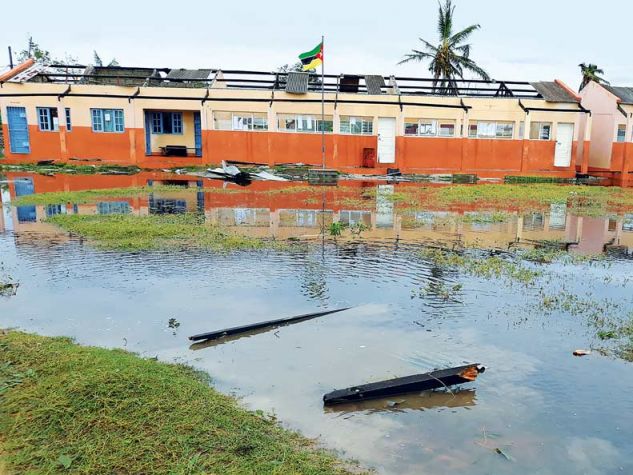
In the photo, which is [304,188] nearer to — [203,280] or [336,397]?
[203,280]

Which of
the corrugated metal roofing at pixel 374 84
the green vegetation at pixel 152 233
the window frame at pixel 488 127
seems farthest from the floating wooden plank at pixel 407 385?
the window frame at pixel 488 127

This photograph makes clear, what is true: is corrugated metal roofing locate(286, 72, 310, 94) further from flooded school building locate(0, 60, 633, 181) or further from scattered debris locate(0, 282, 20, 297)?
scattered debris locate(0, 282, 20, 297)

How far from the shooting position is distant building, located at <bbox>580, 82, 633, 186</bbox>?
103 ft

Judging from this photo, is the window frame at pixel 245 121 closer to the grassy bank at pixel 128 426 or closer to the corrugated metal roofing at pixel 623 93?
the corrugated metal roofing at pixel 623 93

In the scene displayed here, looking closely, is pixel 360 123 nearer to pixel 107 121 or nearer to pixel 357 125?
pixel 357 125

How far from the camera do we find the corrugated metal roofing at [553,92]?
29.9 meters

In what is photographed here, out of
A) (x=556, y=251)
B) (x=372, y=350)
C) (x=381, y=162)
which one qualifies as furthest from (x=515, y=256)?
(x=381, y=162)

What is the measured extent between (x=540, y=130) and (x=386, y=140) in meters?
9.04

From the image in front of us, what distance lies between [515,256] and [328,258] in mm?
3695

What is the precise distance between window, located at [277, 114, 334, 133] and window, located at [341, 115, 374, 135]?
0.78m

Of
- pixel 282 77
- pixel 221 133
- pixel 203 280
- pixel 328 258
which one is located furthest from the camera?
pixel 282 77

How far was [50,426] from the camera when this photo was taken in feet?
12.4

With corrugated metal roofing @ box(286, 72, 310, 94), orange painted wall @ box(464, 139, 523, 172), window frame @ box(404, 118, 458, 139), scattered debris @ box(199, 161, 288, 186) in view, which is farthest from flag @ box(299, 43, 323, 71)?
orange painted wall @ box(464, 139, 523, 172)

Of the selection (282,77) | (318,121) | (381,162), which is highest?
(282,77)
